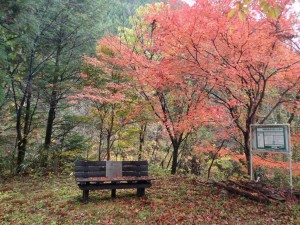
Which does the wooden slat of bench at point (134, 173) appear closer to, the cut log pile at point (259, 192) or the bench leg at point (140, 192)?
the bench leg at point (140, 192)

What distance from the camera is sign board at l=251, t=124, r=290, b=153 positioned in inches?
206

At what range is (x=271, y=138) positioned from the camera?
547 centimetres

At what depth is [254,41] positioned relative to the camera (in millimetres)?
5359

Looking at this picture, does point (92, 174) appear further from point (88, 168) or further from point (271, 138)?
point (271, 138)

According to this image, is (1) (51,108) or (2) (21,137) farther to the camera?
(1) (51,108)

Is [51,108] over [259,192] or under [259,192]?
over

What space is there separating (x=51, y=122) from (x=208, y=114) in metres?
7.19

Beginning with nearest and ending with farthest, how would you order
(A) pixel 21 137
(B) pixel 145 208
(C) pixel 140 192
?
(B) pixel 145 208
(C) pixel 140 192
(A) pixel 21 137

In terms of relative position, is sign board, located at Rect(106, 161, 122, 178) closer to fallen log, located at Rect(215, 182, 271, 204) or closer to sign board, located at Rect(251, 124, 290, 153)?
fallen log, located at Rect(215, 182, 271, 204)

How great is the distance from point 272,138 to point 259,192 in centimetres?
126

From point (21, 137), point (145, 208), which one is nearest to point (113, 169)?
point (145, 208)

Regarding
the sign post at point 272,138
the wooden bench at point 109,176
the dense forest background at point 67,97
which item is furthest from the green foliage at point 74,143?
the sign post at point 272,138

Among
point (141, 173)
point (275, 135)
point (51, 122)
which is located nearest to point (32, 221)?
point (141, 173)

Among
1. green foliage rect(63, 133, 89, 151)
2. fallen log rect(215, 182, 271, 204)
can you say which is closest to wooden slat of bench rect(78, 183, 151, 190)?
fallen log rect(215, 182, 271, 204)
